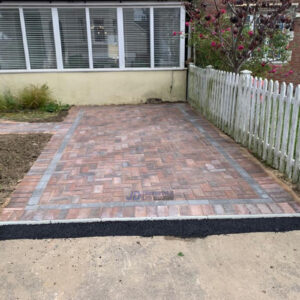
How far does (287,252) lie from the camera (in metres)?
2.50

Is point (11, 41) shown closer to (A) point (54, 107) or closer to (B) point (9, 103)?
(B) point (9, 103)

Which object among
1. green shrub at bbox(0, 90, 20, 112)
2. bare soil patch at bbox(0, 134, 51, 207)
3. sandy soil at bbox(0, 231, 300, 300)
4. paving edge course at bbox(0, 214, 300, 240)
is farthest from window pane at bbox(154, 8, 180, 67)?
sandy soil at bbox(0, 231, 300, 300)

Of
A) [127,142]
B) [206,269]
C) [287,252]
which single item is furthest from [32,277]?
[127,142]

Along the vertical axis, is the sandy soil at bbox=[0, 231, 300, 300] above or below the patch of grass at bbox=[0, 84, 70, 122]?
below

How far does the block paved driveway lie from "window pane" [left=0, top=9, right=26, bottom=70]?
10.4 ft

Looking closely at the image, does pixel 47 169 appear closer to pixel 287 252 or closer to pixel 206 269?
pixel 206 269

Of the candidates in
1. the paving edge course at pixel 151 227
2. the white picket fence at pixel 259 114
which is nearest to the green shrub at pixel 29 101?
the white picket fence at pixel 259 114

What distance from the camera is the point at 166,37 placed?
354 inches

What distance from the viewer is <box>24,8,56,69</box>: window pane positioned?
8.50 m

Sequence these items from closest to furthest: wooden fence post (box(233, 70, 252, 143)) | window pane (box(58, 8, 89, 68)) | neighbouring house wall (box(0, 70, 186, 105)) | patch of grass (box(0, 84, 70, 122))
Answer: wooden fence post (box(233, 70, 252, 143)) < patch of grass (box(0, 84, 70, 122)) < window pane (box(58, 8, 89, 68)) < neighbouring house wall (box(0, 70, 186, 105))

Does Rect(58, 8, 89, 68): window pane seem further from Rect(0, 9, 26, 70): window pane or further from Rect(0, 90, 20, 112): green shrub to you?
Rect(0, 90, 20, 112): green shrub

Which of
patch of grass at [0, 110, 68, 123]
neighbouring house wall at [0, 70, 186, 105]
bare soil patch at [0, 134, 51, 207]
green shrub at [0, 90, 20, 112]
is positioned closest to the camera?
bare soil patch at [0, 134, 51, 207]

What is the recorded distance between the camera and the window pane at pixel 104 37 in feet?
28.4

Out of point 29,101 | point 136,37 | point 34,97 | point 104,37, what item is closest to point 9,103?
point 29,101
